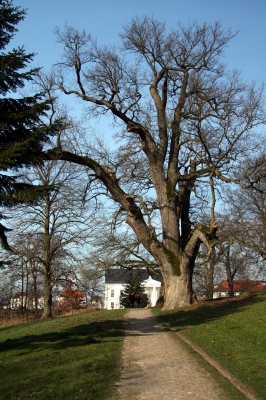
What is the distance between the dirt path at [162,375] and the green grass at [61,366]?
27 centimetres

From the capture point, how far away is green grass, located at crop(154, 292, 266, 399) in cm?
768

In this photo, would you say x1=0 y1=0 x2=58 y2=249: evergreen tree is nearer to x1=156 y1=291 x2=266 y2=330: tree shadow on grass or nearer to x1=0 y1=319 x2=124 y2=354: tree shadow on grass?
x1=0 y1=319 x2=124 y2=354: tree shadow on grass

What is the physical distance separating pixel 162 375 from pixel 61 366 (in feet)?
6.56

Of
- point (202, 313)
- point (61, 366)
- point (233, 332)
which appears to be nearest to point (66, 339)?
point (61, 366)

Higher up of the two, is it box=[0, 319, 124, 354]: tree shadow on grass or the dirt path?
box=[0, 319, 124, 354]: tree shadow on grass

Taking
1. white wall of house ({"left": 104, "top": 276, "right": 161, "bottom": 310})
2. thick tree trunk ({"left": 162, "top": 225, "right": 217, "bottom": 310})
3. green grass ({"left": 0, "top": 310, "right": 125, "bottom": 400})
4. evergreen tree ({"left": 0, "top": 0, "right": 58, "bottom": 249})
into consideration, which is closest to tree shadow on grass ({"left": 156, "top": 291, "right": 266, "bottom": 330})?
thick tree trunk ({"left": 162, "top": 225, "right": 217, "bottom": 310})

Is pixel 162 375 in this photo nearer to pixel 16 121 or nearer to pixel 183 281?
pixel 16 121

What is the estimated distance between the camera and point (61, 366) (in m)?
8.11

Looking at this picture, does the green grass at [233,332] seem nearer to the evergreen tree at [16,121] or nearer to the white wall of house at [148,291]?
the evergreen tree at [16,121]

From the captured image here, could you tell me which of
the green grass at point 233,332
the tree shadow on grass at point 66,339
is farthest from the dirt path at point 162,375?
the tree shadow on grass at point 66,339

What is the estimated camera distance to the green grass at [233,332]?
7683mm

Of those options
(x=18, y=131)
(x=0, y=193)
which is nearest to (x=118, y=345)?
(x=0, y=193)

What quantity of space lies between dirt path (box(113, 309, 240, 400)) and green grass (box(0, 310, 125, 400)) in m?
0.27

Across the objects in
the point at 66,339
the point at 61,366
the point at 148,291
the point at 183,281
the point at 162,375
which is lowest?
the point at 162,375
